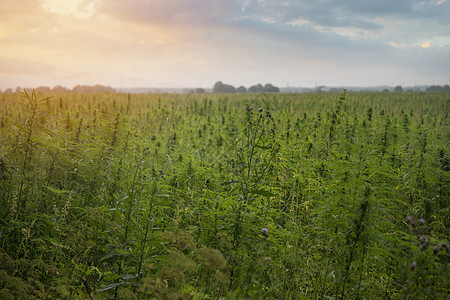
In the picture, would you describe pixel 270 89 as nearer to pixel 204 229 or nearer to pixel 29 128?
pixel 29 128

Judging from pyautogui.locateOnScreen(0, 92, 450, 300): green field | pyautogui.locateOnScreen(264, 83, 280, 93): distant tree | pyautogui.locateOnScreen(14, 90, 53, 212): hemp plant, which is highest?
pyautogui.locateOnScreen(264, 83, 280, 93): distant tree

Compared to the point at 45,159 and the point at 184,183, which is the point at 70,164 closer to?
the point at 45,159

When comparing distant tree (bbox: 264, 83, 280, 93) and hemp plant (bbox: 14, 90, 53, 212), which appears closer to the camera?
hemp plant (bbox: 14, 90, 53, 212)

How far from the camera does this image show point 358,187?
3043mm

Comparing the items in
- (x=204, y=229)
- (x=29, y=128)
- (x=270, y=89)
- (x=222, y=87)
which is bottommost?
(x=204, y=229)

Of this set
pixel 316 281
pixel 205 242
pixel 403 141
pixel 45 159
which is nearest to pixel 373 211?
pixel 316 281

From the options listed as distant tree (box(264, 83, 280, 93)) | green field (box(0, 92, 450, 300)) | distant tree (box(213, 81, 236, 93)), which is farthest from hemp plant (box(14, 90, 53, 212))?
distant tree (box(213, 81, 236, 93))

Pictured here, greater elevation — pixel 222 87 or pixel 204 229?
pixel 222 87

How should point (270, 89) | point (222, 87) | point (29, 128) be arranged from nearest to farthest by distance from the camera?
point (29, 128), point (270, 89), point (222, 87)

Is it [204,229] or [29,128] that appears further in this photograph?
[29,128]

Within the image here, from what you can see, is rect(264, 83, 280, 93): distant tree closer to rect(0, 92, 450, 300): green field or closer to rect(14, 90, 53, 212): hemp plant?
rect(0, 92, 450, 300): green field

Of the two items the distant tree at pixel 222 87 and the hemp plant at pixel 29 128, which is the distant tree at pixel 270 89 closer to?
the distant tree at pixel 222 87

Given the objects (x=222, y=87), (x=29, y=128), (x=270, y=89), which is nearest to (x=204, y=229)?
(x=29, y=128)

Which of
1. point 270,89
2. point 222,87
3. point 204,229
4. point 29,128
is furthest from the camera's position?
point 222,87
